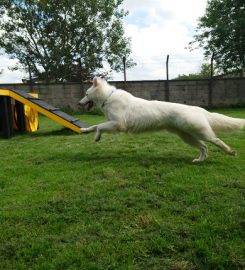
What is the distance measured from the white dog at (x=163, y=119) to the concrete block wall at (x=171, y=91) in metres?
12.0

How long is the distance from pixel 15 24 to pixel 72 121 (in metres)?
21.6

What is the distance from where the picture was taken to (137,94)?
1903 cm

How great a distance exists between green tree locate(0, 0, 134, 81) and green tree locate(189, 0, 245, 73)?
813 centimetres

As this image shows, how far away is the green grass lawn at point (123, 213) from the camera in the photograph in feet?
9.09

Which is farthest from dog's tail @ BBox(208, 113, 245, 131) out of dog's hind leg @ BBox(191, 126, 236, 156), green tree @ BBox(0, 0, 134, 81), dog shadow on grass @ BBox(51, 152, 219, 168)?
green tree @ BBox(0, 0, 134, 81)

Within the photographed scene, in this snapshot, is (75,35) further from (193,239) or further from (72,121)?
(193,239)

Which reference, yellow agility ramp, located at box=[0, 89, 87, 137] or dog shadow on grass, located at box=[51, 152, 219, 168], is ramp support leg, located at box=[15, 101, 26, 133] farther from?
dog shadow on grass, located at box=[51, 152, 219, 168]

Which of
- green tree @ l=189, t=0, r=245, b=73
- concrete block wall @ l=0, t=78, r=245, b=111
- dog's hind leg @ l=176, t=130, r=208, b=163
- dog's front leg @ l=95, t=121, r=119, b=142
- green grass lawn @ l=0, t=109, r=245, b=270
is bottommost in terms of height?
green grass lawn @ l=0, t=109, r=245, b=270

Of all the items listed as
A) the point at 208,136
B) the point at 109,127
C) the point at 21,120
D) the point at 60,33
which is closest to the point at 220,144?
the point at 208,136

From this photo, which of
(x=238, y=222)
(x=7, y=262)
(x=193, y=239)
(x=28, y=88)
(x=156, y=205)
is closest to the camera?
(x=7, y=262)

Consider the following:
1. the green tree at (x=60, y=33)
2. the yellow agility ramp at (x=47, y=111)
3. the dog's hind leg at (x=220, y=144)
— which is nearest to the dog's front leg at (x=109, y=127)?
the dog's hind leg at (x=220, y=144)

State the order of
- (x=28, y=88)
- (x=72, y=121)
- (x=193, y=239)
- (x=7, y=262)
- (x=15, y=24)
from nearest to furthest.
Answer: (x=7, y=262)
(x=193, y=239)
(x=72, y=121)
(x=28, y=88)
(x=15, y=24)

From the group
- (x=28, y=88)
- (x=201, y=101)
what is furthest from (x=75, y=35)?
(x=201, y=101)

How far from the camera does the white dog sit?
19.5ft
